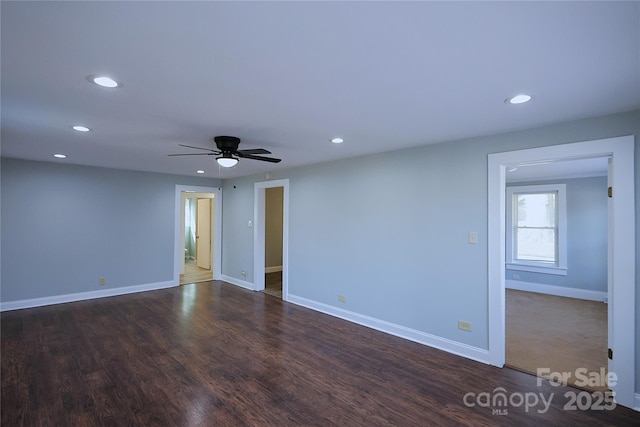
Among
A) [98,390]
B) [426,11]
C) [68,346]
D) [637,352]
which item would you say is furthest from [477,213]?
[68,346]

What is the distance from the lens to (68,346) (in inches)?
143

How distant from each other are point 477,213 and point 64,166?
21.3 feet

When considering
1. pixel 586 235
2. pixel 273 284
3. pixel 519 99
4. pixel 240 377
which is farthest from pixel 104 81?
pixel 586 235

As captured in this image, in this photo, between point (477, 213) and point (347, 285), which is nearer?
point (477, 213)

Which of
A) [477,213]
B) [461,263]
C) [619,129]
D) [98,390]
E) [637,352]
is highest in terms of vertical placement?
[619,129]

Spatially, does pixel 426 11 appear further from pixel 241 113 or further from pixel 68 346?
pixel 68 346

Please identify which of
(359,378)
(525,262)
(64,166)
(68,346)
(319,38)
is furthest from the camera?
(525,262)

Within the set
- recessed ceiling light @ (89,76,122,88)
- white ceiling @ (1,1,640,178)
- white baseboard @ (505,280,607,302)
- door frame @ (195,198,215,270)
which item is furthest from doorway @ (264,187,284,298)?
recessed ceiling light @ (89,76,122,88)

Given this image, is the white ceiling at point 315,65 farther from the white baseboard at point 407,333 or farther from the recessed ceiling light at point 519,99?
the white baseboard at point 407,333

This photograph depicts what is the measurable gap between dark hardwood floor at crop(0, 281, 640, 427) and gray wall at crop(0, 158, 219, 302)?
926 mm

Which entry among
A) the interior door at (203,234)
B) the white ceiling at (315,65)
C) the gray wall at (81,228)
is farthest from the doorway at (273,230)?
the white ceiling at (315,65)

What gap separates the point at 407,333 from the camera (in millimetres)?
3945

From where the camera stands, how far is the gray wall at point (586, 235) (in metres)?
5.73

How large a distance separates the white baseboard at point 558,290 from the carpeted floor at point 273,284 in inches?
196
